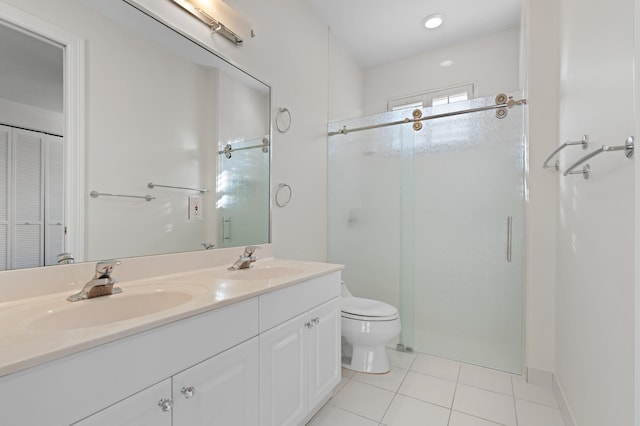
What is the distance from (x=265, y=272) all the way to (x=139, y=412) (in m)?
0.95

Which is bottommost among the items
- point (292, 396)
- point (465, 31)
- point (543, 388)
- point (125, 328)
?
point (543, 388)

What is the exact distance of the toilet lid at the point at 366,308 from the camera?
197 cm

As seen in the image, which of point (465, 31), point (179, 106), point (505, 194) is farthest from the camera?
point (465, 31)

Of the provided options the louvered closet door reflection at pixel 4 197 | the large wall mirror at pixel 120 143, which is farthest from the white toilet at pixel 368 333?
the louvered closet door reflection at pixel 4 197

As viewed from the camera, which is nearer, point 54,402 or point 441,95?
point 54,402

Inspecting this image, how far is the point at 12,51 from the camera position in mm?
952

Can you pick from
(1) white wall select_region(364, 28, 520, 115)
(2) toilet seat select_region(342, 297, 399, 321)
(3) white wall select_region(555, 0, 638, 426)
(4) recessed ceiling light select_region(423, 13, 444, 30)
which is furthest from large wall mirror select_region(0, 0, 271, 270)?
(1) white wall select_region(364, 28, 520, 115)

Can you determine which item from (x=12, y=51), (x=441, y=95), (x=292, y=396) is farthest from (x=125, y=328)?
(x=441, y=95)

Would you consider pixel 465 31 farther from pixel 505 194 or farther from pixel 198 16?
pixel 198 16

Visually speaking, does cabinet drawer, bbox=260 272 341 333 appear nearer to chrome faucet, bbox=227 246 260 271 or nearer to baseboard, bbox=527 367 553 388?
chrome faucet, bbox=227 246 260 271

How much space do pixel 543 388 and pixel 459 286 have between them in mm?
755

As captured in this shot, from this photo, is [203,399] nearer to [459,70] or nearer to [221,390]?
[221,390]

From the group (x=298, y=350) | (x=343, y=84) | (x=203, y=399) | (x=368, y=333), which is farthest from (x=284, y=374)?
(x=343, y=84)

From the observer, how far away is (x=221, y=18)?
→ 159cm
